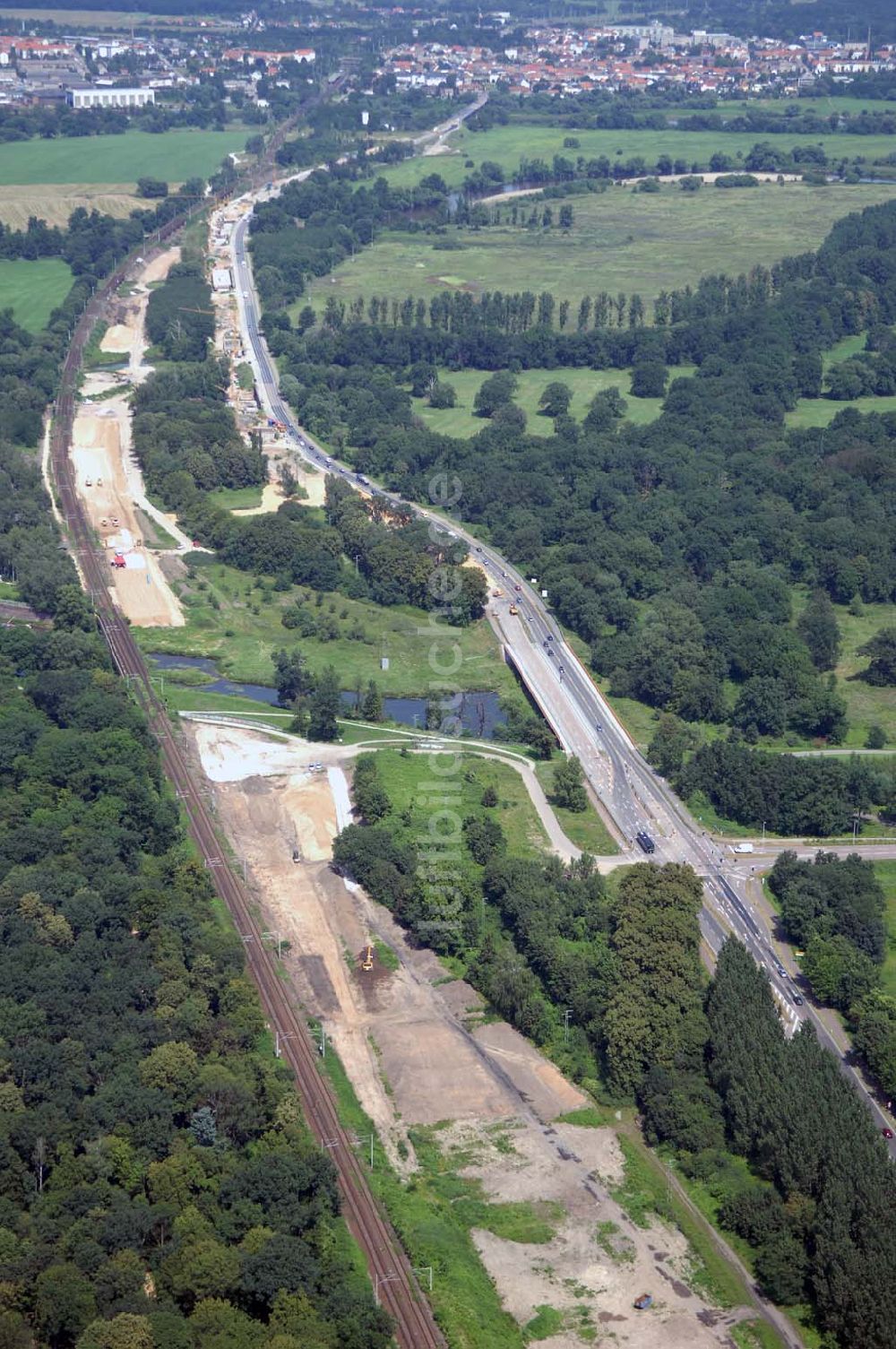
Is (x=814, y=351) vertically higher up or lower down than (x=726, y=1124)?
higher up

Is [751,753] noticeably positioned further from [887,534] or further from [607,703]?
[887,534]

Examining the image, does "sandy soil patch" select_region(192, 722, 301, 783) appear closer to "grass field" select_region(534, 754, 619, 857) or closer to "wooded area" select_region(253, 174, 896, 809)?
Result: "grass field" select_region(534, 754, 619, 857)

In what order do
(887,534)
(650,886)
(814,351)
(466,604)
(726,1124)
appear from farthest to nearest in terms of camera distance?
(814,351) → (887,534) → (466,604) → (650,886) → (726,1124)

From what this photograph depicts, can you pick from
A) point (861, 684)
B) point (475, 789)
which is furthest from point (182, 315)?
point (475, 789)

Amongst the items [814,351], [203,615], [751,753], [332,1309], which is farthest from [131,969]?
[814,351]

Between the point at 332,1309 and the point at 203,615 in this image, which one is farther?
the point at 203,615

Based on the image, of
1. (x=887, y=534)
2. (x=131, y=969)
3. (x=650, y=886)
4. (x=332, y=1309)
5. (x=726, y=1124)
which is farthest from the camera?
(x=887, y=534)

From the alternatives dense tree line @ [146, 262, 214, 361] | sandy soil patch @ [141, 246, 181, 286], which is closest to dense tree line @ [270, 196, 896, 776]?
dense tree line @ [146, 262, 214, 361]

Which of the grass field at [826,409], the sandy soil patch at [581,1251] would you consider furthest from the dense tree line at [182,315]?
the sandy soil patch at [581,1251]
